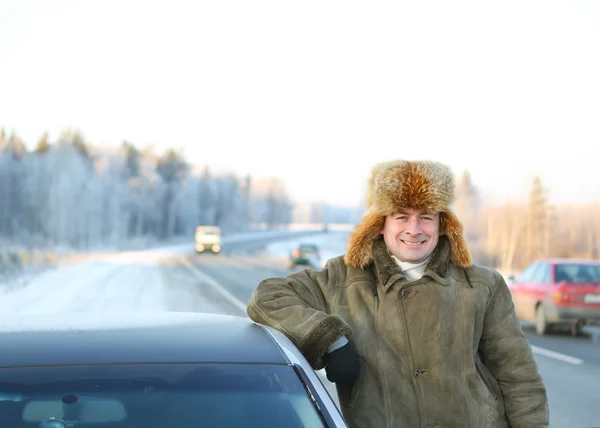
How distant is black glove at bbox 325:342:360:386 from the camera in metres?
2.84

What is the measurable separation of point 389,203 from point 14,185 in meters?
109

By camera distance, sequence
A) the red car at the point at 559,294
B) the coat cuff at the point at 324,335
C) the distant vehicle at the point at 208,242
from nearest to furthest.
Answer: the coat cuff at the point at 324,335, the red car at the point at 559,294, the distant vehicle at the point at 208,242

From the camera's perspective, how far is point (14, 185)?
10594cm

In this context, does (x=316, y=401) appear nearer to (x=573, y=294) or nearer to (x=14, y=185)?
(x=573, y=294)

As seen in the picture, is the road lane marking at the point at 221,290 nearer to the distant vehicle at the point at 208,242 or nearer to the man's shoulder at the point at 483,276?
the man's shoulder at the point at 483,276

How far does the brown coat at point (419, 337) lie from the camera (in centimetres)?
291

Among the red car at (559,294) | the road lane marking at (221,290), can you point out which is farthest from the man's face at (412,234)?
the road lane marking at (221,290)

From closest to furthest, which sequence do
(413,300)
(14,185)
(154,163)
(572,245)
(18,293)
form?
(413,300) → (18,293) → (572,245) → (14,185) → (154,163)

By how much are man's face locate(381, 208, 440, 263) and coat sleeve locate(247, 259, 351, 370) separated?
0.23 meters

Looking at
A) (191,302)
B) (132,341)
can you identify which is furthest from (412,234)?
(191,302)

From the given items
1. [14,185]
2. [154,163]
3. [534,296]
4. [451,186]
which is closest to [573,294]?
[534,296]

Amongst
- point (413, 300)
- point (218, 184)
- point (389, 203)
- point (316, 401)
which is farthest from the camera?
point (218, 184)

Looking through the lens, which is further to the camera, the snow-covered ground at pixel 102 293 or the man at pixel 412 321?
the snow-covered ground at pixel 102 293

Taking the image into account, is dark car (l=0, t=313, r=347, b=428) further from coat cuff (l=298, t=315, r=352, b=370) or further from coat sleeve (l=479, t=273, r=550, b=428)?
coat sleeve (l=479, t=273, r=550, b=428)
